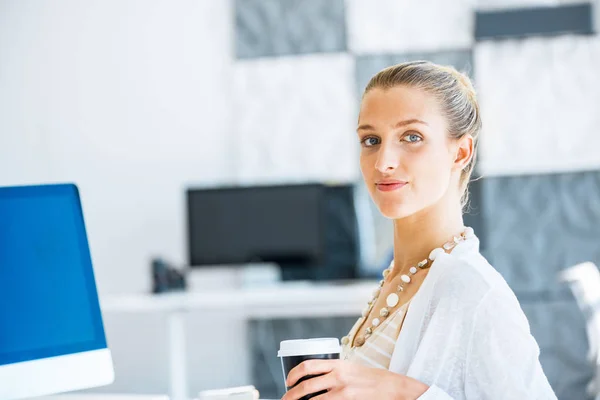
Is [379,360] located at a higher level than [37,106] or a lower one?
lower

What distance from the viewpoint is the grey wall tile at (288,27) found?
15.9 feet

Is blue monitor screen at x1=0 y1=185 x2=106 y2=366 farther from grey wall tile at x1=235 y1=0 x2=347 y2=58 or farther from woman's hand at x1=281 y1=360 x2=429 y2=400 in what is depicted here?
grey wall tile at x1=235 y1=0 x2=347 y2=58

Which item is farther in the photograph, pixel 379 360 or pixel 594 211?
pixel 594 211

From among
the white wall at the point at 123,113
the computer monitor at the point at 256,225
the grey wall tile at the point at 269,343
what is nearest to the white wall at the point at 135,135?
the white wall at the point at 123,113

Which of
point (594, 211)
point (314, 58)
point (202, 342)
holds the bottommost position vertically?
point (202, 342)

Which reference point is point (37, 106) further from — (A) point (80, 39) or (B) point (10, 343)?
(B) point (10, 343)

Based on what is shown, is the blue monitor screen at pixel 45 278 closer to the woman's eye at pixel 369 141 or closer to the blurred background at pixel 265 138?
the woman's eye at pixel 369 141

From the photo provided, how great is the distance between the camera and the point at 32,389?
54.8 inches

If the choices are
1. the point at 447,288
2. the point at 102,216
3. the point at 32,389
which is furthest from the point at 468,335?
the point at 102,216

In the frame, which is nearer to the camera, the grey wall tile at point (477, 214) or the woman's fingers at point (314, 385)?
the woman's fingers at point (314, 385)

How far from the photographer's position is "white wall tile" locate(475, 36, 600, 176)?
4594mm

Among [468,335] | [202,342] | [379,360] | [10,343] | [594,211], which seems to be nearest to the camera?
[468,335]

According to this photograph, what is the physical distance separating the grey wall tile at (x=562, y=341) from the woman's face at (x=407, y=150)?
3453mm

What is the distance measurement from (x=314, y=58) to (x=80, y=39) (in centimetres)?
155
